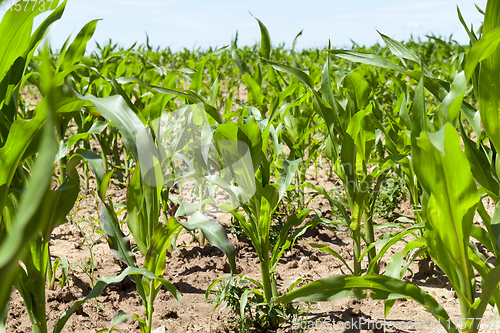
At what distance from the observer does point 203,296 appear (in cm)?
Answer: 174

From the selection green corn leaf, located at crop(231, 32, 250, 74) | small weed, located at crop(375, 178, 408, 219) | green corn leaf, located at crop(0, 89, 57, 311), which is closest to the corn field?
green corn leaf, located at crop(0, 89, 57, 311)

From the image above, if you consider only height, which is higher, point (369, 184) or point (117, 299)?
point (369, 184)

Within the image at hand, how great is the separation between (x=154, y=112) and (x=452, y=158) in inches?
43.2

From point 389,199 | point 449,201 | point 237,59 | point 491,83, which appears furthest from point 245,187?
point 389,199

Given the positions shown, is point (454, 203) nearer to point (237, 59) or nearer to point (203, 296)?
point (203, 296)

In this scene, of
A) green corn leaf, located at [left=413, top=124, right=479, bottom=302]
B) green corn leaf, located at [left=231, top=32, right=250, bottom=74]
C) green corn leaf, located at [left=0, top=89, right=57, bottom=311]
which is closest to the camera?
green corn leaf, located at [left=0, top=89, right=57, bottom=311]

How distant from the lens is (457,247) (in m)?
0.88

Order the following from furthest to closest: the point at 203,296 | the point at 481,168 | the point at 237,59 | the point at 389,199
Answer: the point at 389,199 → the point at 237,59 → the point at 203,296 → the point at 481,168

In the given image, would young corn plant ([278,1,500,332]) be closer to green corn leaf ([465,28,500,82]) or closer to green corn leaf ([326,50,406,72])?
green corn leaf ([465,28,500,82])

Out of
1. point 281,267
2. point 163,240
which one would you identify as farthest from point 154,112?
point 281,267

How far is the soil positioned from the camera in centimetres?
146

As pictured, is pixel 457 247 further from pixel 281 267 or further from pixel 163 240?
pixel 281 267

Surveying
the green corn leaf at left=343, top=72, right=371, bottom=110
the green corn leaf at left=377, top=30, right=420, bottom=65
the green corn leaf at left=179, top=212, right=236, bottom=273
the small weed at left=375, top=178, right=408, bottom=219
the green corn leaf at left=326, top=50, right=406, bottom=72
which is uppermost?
the green corn leaf at left=343, top=72, right=371, bottom=110

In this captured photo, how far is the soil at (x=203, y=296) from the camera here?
1.46m
